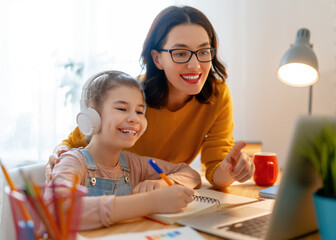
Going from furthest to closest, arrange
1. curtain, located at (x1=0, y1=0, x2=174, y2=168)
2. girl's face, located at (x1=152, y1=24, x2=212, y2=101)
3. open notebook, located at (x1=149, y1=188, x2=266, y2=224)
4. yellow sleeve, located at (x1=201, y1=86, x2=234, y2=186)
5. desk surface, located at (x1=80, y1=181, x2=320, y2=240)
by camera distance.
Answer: curtain, located at (x1=0, y1=0, x2=174, y2=168) → yellow sleeve, located at (x1=201, y1=86, x2=234, y2=186) → girl's face, located at (x1=152, y1=24, x2=212, y2=101) → open notebook, located at (x1=149, y1=188, x2=266, y2=224) → desk surface, located at (x1=80, y1=181, x2=320, y2=240)

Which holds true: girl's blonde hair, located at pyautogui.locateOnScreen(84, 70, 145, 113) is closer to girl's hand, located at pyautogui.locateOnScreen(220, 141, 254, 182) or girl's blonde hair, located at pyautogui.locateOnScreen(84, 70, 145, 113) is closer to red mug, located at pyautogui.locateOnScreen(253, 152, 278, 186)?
girl's hand, located at pyautogui.locateOnScreen(220, 141, 254, 182)

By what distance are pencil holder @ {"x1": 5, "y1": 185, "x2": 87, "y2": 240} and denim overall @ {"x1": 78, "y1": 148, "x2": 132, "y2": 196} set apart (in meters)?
0.37

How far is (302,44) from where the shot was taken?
1540 millimetres

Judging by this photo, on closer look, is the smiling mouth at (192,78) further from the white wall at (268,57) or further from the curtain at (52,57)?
the curtain at (52,57)

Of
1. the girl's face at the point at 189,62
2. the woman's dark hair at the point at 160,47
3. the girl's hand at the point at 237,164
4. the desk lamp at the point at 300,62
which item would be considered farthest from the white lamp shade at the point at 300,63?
the girl's hand at the point at 237,164

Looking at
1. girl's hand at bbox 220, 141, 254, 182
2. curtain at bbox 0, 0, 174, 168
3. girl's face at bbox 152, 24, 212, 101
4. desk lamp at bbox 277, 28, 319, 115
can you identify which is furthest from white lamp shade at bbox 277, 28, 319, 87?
curtain at bbox 0, 0, 174, 168

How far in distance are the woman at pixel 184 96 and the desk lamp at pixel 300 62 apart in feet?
0.97

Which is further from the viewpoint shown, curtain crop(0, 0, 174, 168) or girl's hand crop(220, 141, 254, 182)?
curtain crop(0, 0, 174, 168)

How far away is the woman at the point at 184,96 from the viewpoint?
1.26 metres

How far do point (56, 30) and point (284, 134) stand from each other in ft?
5.85

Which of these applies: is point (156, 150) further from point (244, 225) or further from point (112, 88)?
point (244, 225)

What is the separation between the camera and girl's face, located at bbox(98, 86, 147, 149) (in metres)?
1.01

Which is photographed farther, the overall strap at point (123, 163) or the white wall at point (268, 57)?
the white wall at point (268, 57)

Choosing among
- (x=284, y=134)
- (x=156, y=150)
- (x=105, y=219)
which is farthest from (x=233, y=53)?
(x=105, y=219)
